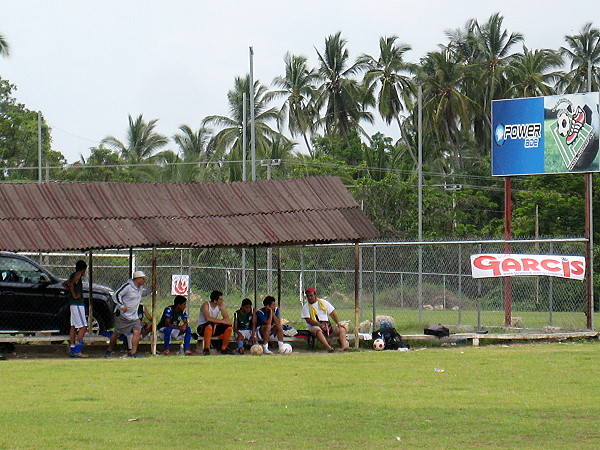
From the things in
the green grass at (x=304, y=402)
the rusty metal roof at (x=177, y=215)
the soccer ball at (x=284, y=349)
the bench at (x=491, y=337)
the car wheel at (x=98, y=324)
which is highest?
the rusty metal roof at (x=177, y=215)

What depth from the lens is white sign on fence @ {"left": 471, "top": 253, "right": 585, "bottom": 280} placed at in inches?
889

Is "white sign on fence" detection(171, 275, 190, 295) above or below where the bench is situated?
above

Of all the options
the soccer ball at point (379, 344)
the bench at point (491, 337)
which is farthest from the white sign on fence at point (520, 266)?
the soccer ball at point (379, 344)

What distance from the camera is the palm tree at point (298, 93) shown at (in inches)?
2800

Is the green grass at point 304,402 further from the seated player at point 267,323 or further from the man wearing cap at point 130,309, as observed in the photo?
the seated player at point 267,323

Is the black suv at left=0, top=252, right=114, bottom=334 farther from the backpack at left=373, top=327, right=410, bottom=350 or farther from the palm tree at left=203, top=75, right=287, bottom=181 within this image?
the palm tree at left=203, top=75, right=287, bottom=181

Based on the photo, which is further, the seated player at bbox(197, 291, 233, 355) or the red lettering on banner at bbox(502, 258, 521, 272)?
the red lettering on banner at bbox(502, 258, 521, 272)

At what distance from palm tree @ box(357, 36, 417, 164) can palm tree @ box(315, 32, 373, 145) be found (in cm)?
220

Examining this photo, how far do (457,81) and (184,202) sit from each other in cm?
4886

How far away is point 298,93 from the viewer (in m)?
71.4

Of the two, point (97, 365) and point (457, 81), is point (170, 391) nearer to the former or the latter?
point (97, 365)

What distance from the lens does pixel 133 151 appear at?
7125cm

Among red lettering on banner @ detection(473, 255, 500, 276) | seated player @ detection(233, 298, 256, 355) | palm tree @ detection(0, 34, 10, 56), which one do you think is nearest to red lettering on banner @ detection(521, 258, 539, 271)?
red lettering on banner @ detection(473, 255, 500, 276)

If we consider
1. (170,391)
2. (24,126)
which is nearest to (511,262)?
(170,391)
